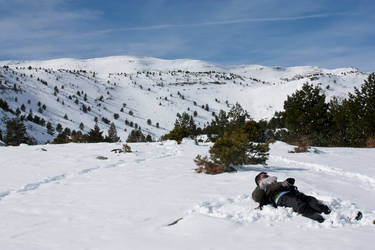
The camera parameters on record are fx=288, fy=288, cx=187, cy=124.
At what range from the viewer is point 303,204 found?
472cm

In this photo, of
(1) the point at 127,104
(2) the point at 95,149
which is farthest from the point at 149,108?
(2) the point at 95,149

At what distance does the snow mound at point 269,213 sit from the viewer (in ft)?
14.3

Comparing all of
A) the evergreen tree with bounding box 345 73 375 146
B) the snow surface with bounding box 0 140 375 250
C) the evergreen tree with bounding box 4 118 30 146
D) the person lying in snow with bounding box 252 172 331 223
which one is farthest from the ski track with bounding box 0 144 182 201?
the evergreen tree with bounding box 4 118 30 146

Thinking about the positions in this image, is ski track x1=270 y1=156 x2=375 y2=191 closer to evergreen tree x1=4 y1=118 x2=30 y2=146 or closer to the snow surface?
the snow surface

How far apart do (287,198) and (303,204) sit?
1.13 ft

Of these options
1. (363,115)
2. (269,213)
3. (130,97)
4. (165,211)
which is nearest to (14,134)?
(165,211)

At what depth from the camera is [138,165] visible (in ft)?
35.5

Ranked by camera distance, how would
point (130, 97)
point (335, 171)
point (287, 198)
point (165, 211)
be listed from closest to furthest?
point (287, 198), point (165, 211), point (335, 171), point (130, 97)

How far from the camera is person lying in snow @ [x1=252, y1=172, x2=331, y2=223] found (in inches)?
185

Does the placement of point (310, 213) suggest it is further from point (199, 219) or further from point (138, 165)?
point (138, 165)

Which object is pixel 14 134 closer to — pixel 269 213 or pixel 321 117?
pixel 321 117

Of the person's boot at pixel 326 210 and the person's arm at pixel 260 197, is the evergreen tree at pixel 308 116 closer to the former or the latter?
the person's arm at pixel 260 197

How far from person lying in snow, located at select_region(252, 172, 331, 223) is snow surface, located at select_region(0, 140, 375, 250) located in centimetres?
15

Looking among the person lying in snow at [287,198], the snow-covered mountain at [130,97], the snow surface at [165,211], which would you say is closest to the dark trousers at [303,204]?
the person lying in snow at [287,198]
